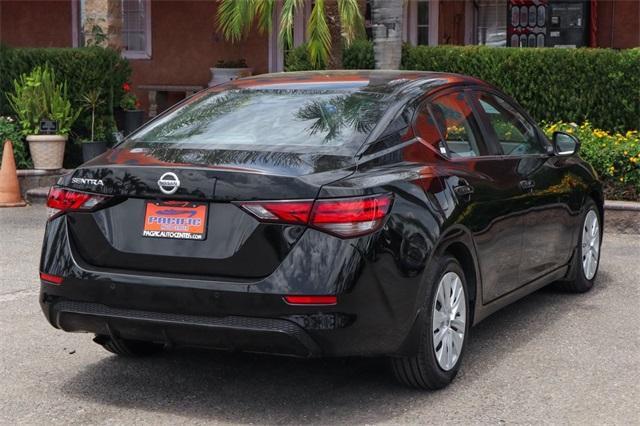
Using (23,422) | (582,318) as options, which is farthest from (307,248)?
(582,318)

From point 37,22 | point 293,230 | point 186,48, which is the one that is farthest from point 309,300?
point 37,22

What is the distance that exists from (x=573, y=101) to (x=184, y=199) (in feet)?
25.9

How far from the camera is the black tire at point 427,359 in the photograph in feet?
17.2

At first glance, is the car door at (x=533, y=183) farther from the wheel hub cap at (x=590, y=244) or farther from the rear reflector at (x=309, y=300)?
the rear reflector at (x=309, y=300)

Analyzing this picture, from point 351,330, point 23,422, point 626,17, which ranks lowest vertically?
point 23,422

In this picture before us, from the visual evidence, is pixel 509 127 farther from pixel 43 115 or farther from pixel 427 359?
pixel 43 115

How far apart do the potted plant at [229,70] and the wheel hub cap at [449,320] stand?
41.2 feet

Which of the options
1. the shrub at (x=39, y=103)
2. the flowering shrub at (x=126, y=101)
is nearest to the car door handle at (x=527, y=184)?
the shrub at (x=39, y=103)

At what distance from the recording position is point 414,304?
5141 millimetres

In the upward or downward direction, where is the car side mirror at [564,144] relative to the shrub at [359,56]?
downward

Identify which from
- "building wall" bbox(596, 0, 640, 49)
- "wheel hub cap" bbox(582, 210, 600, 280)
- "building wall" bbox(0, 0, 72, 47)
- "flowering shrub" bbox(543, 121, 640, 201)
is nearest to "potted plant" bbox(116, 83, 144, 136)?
"building wall" bbox(0, 0, 72, 47)

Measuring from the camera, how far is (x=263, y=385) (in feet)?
18.4

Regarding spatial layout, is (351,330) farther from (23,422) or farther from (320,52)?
(320,52)

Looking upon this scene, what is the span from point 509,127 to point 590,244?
1.40 metres
